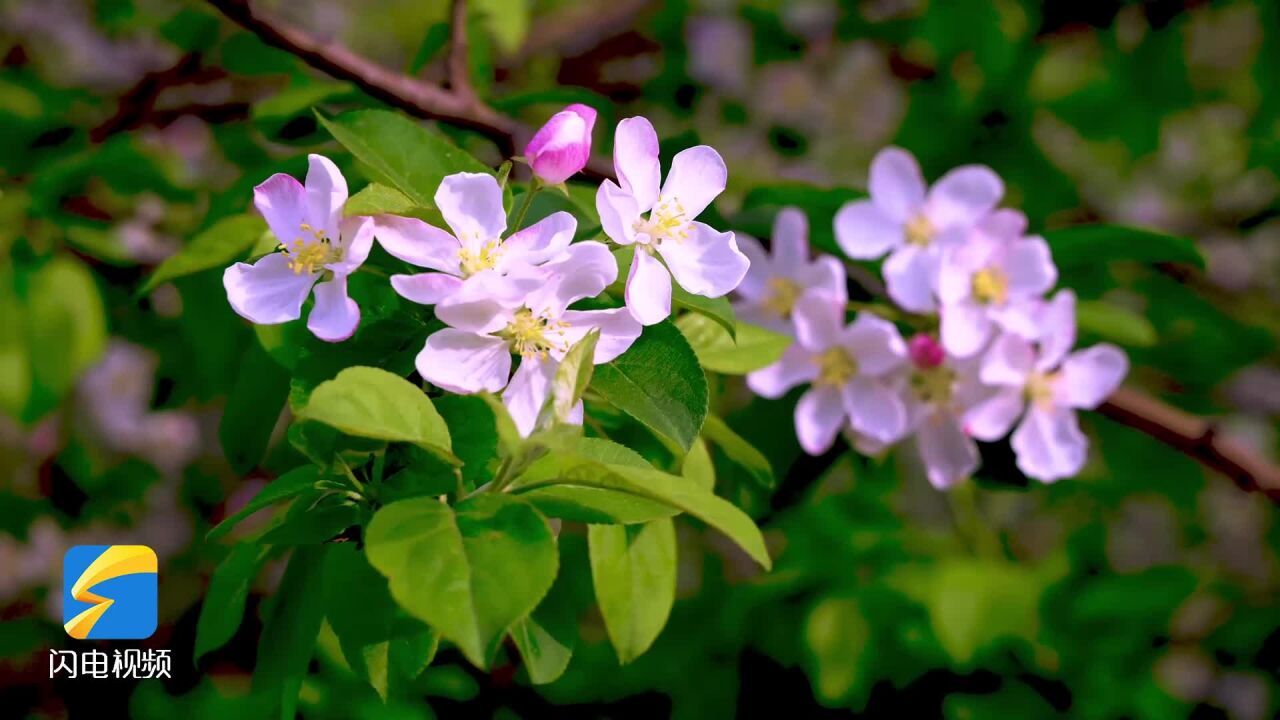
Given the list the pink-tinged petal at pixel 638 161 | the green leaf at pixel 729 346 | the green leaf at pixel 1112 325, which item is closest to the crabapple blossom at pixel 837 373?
the green leaf at pixel 729 346

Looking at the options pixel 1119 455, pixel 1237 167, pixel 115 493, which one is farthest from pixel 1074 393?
pixel 115 493

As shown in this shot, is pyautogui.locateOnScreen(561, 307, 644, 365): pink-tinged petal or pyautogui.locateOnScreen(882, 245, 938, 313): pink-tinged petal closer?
pyautogui.locateOnScreen(561, 307, 644, 365): pink-tinged petal

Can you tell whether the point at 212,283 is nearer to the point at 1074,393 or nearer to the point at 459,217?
the point at 459,217

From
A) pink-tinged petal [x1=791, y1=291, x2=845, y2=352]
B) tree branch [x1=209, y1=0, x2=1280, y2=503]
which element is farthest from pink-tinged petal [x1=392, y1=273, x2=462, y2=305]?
pink-tinged petal [x1=791, y1=291, x2=845, y2=352]

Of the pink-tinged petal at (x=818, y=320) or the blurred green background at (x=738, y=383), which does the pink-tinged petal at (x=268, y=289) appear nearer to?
the blurred green background at (x=738, y=383)

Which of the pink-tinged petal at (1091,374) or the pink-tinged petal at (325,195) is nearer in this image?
the pink-tinged petal at (325,195)

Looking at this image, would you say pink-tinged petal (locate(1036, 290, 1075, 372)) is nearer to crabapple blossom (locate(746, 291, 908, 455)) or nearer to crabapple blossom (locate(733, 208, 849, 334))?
crabapple blossom (locate(746, 291, 908, 455))

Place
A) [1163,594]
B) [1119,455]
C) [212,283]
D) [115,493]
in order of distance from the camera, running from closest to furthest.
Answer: [212,283] → [1163,594] → [1119,455] → [115,493]
